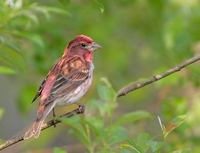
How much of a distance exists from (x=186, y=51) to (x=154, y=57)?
178 centimetres

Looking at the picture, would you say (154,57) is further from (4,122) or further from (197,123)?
(197,123)

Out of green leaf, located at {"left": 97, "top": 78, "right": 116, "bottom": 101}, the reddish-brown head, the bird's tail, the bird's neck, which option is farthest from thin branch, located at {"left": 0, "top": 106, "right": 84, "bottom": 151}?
the bird's neck

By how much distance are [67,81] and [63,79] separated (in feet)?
0.15

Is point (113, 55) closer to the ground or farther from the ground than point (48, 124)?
farther from the ground

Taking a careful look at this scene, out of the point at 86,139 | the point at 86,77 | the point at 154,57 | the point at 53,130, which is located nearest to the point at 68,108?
the point at 53,130

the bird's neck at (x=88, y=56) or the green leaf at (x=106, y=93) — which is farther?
the bird's neck at (x=88, y=56)

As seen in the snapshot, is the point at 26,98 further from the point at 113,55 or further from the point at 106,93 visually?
the point at 106,93

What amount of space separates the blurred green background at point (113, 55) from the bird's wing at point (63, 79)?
0.92 feet

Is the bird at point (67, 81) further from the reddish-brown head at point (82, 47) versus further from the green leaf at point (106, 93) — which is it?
the green leaf at point (106, 93)

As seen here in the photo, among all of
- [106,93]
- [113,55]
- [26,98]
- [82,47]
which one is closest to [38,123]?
[106,93]

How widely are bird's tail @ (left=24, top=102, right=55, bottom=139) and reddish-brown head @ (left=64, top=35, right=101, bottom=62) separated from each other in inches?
43.7

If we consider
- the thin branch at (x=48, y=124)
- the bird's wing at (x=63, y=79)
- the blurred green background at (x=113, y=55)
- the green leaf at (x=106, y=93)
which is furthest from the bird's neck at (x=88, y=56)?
the green leaf at (x=106, y=93)

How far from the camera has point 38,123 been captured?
679 centimetres

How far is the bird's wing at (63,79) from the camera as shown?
7.33 m
